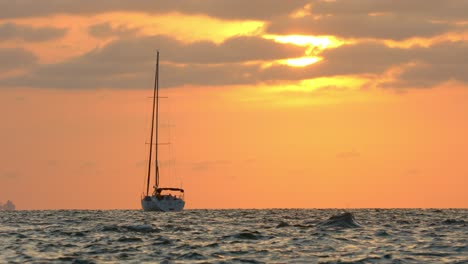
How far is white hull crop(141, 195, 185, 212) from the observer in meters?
154

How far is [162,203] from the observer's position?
507 feet

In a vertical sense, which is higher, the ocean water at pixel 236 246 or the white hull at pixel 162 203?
→ the white hull at pixel 162 203

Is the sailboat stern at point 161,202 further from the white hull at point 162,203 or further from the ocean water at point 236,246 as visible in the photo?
the ocean water at point 236,246

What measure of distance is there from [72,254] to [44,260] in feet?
11.0

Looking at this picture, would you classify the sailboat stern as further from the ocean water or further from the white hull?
the ocean water

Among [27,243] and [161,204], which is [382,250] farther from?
[161,204]

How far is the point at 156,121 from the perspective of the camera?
166m

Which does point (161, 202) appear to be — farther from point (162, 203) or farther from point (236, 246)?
point (236, 246)

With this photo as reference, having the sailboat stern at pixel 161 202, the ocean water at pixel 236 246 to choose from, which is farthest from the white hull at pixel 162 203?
the ocean water at pixel 236 246

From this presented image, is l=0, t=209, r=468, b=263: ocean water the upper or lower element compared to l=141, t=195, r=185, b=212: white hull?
lower

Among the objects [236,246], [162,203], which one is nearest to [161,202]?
[162,203]

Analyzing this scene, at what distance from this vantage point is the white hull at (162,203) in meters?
154

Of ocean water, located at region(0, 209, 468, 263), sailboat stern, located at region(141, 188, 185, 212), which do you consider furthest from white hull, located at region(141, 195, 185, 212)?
ocean water, located at region(0, 209, 468, 263)

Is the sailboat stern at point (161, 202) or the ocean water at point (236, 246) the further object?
the sailboat stern at point (161, 202)
